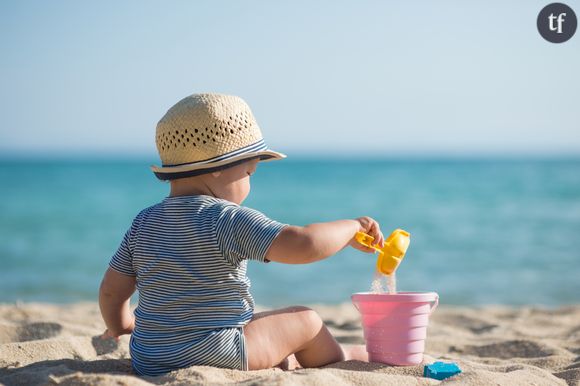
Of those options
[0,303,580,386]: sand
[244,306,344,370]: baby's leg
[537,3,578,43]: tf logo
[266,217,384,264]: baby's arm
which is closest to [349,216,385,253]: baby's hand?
[266,217,384,264]: baby's arm

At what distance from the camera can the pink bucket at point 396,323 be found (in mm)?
2600

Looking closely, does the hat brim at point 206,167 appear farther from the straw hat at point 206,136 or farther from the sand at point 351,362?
the sand at point 351,362

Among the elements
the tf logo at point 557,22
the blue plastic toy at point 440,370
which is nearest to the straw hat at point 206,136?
the blue plastic toy at point 440,370

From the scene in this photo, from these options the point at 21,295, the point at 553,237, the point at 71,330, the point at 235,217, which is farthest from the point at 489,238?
the point at 235,217

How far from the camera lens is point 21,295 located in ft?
23.9

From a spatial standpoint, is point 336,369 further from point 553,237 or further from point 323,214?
point 323,214

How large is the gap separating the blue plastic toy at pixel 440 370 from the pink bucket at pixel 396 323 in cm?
12

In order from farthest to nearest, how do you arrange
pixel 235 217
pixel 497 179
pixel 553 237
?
pixel 497 179
pixel 553 237
pixel 235 217

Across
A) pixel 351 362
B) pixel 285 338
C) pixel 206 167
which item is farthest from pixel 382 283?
pixel 206 167

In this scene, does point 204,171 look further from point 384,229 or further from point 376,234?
point 384,229

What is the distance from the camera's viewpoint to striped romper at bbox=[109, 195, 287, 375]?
2430 mm

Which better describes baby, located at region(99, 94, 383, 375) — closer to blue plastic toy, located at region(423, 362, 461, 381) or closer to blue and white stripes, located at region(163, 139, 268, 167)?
blue and white stripes, located at region(163, 139, 268, 167)

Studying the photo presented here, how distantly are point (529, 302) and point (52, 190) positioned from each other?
21073 mm

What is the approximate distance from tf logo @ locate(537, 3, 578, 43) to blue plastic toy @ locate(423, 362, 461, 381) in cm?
447
